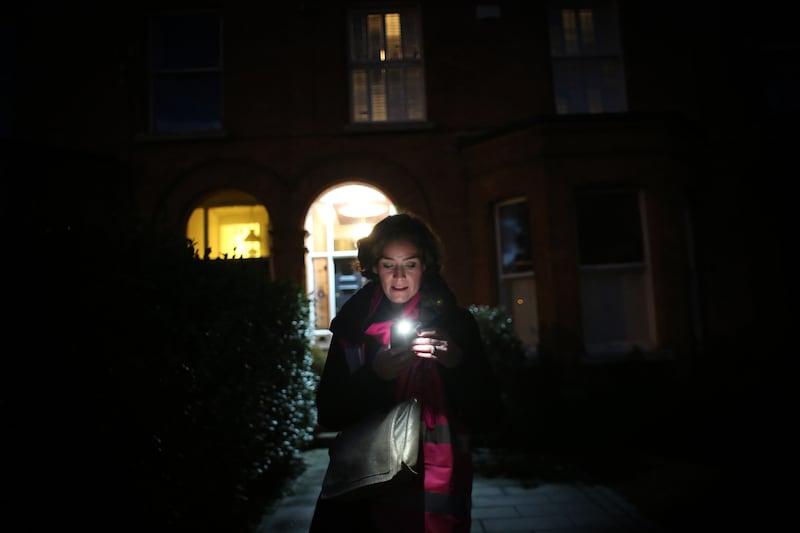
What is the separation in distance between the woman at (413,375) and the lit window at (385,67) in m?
6.13

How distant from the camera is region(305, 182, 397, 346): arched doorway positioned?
8.01m

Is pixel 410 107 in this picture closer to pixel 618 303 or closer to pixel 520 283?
pixel 520 283

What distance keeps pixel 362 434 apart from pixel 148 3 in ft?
28.0

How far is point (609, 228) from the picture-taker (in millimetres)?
6621

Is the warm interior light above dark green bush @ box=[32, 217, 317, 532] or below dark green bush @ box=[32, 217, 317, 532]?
above

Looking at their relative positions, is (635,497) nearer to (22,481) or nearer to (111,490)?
(111,490)

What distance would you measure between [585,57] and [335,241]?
5033 millimetres

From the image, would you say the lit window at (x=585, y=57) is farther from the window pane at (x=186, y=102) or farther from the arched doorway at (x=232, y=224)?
the window pane at (x=186, y=102)

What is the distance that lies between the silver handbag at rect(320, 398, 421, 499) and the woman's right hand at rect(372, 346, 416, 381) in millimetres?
117

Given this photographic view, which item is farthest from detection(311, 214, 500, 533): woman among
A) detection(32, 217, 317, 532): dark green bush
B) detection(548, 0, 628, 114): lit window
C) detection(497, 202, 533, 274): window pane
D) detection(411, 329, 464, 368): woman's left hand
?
detection(548, 0, 628, 114): lit window

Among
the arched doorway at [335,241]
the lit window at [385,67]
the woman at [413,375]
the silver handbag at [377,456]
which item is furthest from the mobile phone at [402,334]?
the lit window at [385,67]

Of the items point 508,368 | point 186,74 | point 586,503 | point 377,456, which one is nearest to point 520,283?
point 508,368

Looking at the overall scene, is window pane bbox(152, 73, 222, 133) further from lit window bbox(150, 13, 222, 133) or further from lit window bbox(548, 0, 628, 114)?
lit window bbox(548, 0, 628, 114)

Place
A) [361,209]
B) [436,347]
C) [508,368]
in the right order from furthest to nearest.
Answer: [361,209] → [508,368] → [436,347]
